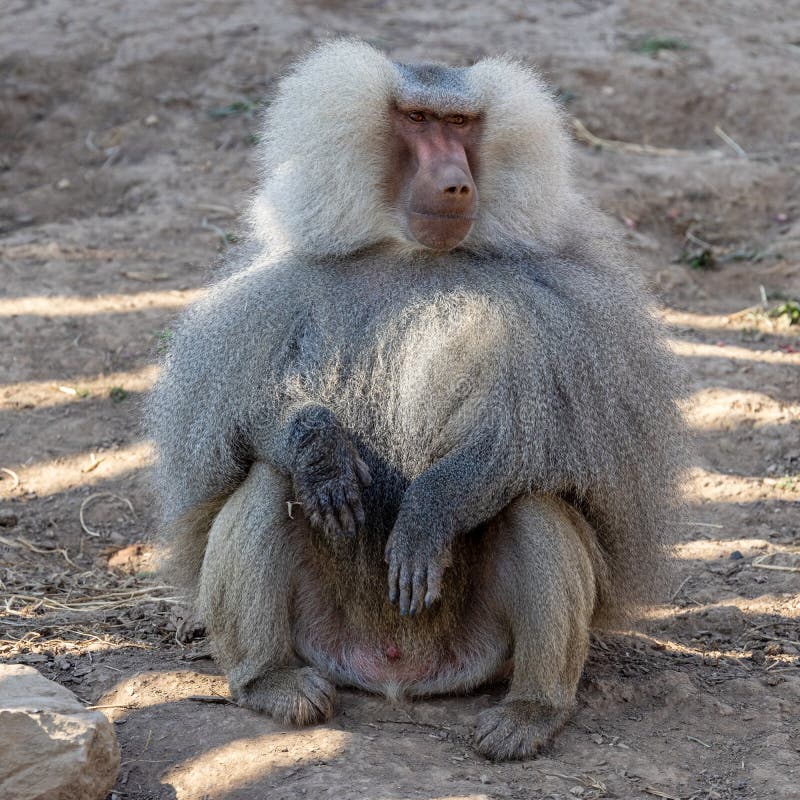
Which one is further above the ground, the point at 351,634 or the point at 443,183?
the point at 443,183

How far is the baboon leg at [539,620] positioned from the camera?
3.33 metres

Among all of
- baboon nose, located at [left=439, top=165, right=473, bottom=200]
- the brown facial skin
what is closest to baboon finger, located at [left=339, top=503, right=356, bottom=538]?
the brown facial skin

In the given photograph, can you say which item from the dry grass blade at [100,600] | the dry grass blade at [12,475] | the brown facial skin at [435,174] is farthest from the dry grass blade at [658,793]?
the dry grass blade at [12,475]

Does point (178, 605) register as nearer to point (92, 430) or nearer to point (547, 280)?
point (92, 430)

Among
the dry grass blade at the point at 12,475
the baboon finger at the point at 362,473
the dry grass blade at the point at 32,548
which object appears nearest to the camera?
the baboon finger at the point at 362,473

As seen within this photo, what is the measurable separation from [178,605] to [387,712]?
1092mm

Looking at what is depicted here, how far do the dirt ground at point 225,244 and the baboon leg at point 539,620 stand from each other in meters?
0.09

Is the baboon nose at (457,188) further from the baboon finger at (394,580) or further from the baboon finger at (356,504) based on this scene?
the baboon finger at (394,580)

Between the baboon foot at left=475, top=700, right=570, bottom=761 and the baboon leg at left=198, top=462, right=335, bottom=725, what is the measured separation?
0.43m

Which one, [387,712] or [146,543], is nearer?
[387,712]

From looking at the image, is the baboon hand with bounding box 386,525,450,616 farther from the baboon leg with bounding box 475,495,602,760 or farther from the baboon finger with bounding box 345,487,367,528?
the baboon leg with bounding box 475,495,602,760

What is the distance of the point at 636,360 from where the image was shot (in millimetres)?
3543

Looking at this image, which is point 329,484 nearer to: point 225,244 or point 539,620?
point 539,620

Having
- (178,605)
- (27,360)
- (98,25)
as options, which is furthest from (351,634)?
(98,25)
